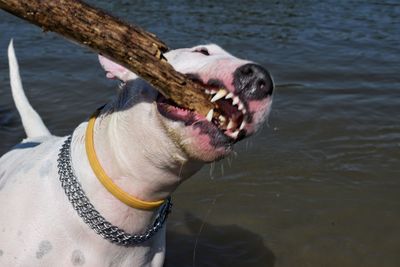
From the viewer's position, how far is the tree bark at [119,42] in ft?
6.77

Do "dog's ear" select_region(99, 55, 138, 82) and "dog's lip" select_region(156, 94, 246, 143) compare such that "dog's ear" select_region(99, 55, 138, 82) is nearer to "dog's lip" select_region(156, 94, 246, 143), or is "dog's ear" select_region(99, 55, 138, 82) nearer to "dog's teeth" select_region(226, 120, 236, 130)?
"dog's lip" select_region(156, 94, 246, 143)

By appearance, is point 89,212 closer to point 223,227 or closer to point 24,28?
point 223,227

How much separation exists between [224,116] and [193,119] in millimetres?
114

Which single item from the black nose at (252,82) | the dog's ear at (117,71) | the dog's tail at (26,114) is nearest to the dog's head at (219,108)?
the black nose at (252,82)

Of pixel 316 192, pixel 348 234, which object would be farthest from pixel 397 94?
pixel 348 234

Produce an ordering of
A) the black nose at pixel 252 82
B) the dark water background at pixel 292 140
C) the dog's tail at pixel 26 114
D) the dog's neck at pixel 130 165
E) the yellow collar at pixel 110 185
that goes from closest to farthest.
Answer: the black nose at pixel 252 82 → the dog's neck at pixel 130 165 → the yellow collar at pixel 110 185 → the dog's tail at pixel 26 114 → the dark water background at pixel 292 140

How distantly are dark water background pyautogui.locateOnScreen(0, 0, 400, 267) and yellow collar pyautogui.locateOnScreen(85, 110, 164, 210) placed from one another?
24.2 inches

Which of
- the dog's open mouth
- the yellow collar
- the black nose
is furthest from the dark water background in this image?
the black nose

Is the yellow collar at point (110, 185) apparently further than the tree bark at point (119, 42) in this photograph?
Yes

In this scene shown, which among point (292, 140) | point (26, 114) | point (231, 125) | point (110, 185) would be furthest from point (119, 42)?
point (292, 140)

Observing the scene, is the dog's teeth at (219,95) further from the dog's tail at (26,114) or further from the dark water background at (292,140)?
the dog's tail at (26,114)

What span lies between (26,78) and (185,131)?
5.64m

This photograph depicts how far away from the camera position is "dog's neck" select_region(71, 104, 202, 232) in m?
2.27

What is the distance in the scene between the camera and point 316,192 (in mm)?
4762
